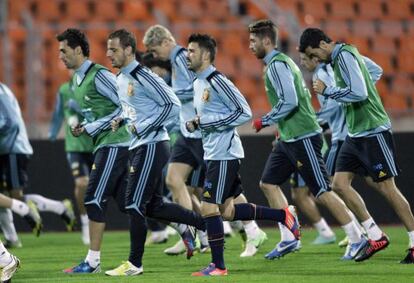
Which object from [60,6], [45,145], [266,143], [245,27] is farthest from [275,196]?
[60,6]

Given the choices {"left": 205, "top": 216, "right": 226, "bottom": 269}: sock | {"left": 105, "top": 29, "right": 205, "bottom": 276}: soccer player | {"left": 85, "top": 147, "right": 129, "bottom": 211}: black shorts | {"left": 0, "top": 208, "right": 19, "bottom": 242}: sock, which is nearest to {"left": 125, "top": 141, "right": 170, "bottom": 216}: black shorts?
{"left": 105, "top": 29, "right": 205, "bottom": 276}: soccer player

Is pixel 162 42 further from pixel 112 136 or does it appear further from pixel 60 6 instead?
pixel 60 6

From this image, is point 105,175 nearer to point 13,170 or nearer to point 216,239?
point 216,239

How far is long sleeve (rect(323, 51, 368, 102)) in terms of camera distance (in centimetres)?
1043

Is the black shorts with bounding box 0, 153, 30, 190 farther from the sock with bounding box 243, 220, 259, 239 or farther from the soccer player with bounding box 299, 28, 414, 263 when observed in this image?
the soccer player with bounding box 299, 28, 414, 263

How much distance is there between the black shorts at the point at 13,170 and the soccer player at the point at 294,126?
373 cm

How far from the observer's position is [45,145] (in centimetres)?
1670

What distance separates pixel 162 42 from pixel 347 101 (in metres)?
2.59

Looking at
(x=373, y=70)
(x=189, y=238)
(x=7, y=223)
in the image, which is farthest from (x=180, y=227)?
(x=7, y=223)

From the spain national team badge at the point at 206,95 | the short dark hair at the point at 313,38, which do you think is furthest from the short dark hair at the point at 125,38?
the short dark hair at the point at 313,38

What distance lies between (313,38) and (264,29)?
566 mm

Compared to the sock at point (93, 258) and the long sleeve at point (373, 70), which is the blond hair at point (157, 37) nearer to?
the long sleeve at point (373, 70)

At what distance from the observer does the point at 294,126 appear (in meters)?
11.3

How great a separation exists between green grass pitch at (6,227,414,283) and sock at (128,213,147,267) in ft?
0.53
